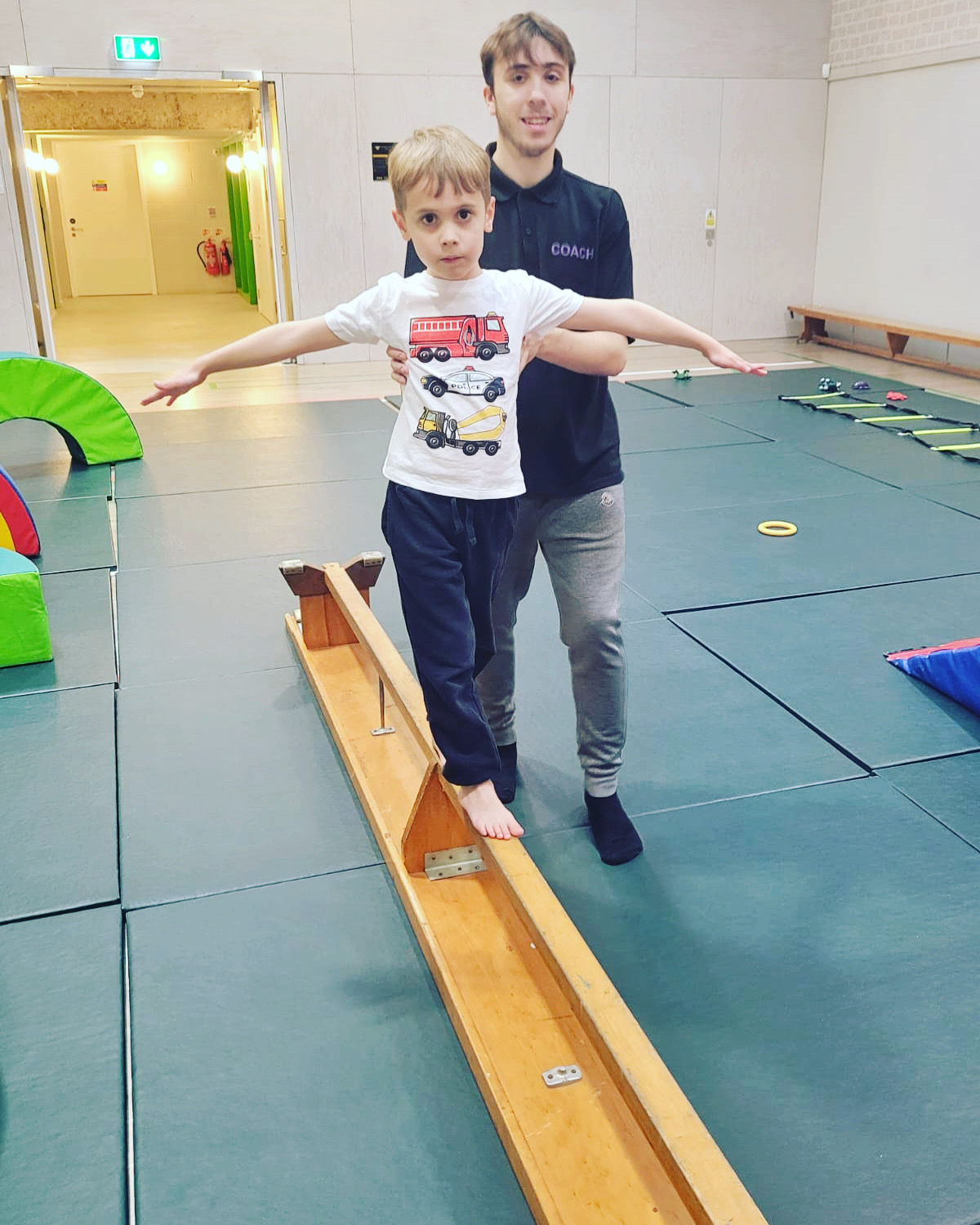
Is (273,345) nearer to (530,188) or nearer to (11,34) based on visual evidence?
(530,188)

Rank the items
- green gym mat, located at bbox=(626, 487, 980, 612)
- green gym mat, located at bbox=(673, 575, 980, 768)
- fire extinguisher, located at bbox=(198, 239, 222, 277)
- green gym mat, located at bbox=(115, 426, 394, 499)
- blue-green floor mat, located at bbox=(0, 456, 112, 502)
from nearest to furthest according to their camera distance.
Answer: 1. green gym mat, located at bbox=(673, 575, 980, 768)
2. green gym mat, located at bbox=(626, 487, 980, 612)
3. blue-green floor mat, located at bbox=(0, 456, 112, 502)
4. green gym mat, located at bbox=(115, 426, 394, 499)
5. fire extinguisher, located at bbox=(198, 239, 222, 277)

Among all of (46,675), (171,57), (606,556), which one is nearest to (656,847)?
(606,556)

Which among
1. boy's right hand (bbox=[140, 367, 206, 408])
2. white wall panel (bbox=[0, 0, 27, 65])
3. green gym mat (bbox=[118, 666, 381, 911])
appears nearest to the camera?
boy's right hand (bbox=[140, 367, 206, 408])

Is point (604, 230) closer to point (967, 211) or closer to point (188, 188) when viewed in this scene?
point (967, 211)

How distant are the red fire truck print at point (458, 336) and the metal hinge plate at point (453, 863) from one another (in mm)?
1182

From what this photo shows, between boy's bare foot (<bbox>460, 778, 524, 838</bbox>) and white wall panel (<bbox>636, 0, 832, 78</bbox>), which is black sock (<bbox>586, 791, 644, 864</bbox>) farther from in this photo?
white wall panel (<bbox>636, 0, 832, 78</bbox>)

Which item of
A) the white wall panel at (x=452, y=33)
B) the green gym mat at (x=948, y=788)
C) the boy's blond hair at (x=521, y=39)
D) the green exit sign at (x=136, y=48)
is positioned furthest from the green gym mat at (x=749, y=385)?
the boy's blond hair at (x=521, y=39)

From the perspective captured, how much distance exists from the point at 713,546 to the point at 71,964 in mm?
3688

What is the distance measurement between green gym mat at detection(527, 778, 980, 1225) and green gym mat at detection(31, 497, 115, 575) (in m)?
3.26

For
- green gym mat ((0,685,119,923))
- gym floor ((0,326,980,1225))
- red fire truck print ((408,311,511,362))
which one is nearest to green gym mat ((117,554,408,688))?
gym floor ((0,326,980,1225))

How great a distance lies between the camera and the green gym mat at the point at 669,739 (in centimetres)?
306

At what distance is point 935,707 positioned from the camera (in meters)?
3.53

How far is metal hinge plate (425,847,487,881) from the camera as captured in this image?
8.46 ft

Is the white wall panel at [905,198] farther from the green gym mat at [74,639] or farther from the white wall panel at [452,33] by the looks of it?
the green gym mat at [74,639]
